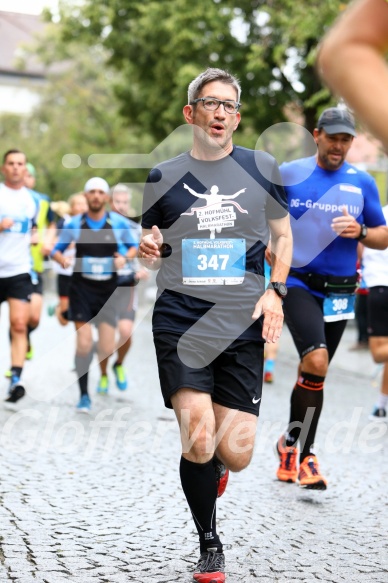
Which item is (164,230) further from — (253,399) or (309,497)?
(309,497)

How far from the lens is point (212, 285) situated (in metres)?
4.43

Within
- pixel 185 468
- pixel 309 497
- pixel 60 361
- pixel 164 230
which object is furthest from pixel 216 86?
pixel 60 361

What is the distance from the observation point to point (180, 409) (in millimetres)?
4188

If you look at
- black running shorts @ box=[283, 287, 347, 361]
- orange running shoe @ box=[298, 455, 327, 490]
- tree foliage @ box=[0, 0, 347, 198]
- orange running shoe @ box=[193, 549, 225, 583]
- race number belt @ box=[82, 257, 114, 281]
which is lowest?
orange running shoe @ box=[193, 549, 225, 583]

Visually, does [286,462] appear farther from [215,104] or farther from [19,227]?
[19,227]

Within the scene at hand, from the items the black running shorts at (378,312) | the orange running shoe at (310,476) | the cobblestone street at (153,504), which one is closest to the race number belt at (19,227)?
the cobblestone street at (153,504)

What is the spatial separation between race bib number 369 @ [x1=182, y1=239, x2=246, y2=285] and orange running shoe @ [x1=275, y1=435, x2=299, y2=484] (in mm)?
2064

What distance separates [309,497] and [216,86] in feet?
8.46

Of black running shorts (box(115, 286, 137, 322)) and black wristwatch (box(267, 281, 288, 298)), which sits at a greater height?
black running shorts (box(115, 286, 137, 322))

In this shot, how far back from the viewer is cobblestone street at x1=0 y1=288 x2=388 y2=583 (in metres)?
4.31

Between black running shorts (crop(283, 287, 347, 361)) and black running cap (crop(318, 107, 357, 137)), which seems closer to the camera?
black running shorts (crop(283, 287, 347, 361))

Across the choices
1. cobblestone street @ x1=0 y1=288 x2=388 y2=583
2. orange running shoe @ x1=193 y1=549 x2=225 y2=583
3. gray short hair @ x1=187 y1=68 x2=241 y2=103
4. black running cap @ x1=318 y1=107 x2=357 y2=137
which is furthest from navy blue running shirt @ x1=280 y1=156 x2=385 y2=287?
orange running shoe @ x1=193 y1=549 x2=225 y2=583

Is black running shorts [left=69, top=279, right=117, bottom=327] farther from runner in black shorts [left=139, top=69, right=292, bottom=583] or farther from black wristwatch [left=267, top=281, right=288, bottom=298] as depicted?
black wristwatch [left=267, top=281, right=288, bottom=298]

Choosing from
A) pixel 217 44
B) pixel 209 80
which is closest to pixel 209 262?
pixel 209 80
